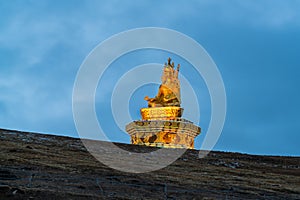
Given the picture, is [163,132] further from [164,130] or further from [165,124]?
[165,124]

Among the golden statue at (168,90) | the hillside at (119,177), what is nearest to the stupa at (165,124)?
the golden statue at (168,90)

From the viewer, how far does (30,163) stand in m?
31.6

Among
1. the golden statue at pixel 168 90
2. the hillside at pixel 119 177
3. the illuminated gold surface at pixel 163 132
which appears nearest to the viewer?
the hillside at pixel 119 177

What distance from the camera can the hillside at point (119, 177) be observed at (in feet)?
83.4

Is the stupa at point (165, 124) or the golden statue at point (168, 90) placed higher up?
the golden statue at point (168, 90)

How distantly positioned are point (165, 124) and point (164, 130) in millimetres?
716

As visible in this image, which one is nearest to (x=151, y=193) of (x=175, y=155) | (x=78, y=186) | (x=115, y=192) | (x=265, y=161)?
(x=115, y=192)

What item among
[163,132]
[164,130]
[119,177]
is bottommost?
[119,177]

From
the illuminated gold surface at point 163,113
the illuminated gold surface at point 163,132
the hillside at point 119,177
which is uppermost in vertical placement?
the illuminated gold surface at point 163,113

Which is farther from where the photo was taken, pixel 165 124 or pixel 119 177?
pixel 165 124

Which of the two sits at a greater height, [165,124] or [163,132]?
[165,124]

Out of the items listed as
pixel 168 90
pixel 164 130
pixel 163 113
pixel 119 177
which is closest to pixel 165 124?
pixel 164 130

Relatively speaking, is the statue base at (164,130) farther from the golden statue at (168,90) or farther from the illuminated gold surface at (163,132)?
the golden statue at (168,90)

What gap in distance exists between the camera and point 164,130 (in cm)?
6359
